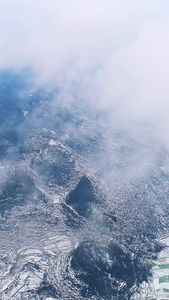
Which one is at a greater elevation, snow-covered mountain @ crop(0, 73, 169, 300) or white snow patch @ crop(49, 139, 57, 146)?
white snow patch @ crop(49, 139, 57, 146)

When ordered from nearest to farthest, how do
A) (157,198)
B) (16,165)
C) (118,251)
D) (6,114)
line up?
1. (118,251)
2. (157,198)
3. (16,165)
4. (6,114)

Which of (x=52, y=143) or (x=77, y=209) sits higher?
(x=52, y=143)

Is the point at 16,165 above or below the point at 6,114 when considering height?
below

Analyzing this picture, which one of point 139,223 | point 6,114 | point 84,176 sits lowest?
point 139,223

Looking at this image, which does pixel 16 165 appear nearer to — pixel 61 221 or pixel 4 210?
pixel 4 210

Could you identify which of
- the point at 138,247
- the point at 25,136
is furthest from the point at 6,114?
the point at 138,247

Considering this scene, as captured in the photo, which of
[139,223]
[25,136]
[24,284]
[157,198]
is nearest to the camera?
[24,284]

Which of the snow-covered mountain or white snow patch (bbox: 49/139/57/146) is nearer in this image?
the snow-covered mountain

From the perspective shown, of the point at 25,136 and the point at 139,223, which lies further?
the point at 25,136

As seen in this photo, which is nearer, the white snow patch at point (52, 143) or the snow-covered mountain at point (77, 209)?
the snow-covered mountain at point (77, 209)

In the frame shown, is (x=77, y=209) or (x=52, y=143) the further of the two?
(x=52, y=143)

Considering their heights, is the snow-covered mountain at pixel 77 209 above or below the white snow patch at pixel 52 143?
below
